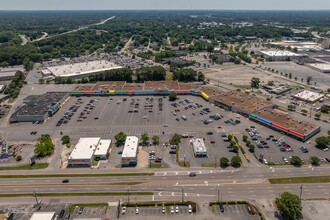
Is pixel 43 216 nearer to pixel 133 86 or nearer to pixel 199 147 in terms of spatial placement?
pixel 199 147

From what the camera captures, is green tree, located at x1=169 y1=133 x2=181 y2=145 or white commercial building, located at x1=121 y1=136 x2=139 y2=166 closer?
white commercial building, located at x1=121 y1=136 x2=139 y2=166

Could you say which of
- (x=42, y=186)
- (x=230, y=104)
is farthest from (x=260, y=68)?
(x=42, y=186)

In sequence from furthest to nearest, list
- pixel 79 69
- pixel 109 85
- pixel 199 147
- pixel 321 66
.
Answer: pixel 321 66 < pixel 79 69 < pixel 109 85 < pixel 199 147

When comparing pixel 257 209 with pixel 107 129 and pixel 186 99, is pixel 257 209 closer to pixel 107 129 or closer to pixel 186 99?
pixel 107 129

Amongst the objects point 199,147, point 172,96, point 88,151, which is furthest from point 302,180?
point 172,96

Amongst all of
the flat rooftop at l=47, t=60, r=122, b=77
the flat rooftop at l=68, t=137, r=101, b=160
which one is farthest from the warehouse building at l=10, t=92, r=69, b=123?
the flat rooftop at l=47, t=60, r=122, b=77

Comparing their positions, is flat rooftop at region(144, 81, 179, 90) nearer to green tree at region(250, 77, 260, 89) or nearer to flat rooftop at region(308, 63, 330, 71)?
green tree at region(250, 77, 260, 89)
